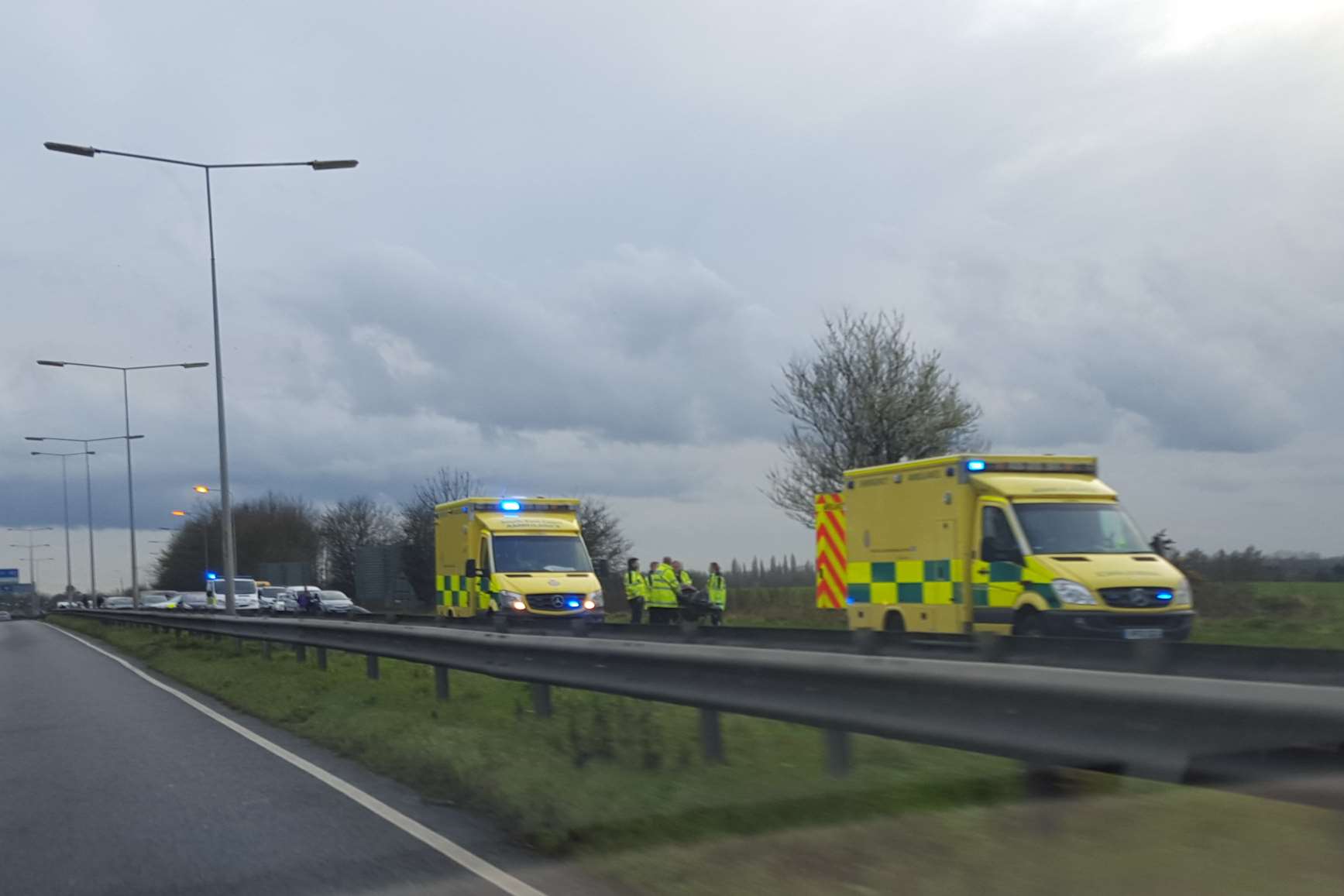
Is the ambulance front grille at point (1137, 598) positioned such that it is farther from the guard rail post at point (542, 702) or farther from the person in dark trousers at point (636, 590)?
the person in dark trousers at point (636, 590)

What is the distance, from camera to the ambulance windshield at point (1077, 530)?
16781mm

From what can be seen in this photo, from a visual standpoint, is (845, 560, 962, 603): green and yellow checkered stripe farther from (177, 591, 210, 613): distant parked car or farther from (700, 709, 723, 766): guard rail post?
(177, 591, 210, 613): distant parked car

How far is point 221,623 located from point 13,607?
144057 millimetres

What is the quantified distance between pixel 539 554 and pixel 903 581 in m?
8.85

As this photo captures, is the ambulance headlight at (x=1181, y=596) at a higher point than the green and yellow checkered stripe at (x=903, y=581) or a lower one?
lower

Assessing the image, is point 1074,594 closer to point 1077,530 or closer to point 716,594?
point 1077,530

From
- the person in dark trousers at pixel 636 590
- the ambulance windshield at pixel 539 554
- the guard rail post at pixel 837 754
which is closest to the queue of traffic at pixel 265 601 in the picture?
the person in dark trousers at pixel 636 590

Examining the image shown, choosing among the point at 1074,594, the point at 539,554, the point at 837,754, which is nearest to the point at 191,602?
the point at 539,554

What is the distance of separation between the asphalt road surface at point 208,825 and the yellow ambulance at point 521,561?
11.8 metres

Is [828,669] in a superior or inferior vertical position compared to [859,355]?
inferior

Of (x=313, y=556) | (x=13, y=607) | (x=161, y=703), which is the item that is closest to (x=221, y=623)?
(x=161, y=703)

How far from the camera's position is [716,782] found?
304 inches

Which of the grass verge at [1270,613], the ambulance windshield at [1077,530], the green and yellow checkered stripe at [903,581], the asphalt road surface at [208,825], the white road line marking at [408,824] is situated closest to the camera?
the white road line marking at [408,824]

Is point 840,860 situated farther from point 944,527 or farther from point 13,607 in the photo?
point 13,607
